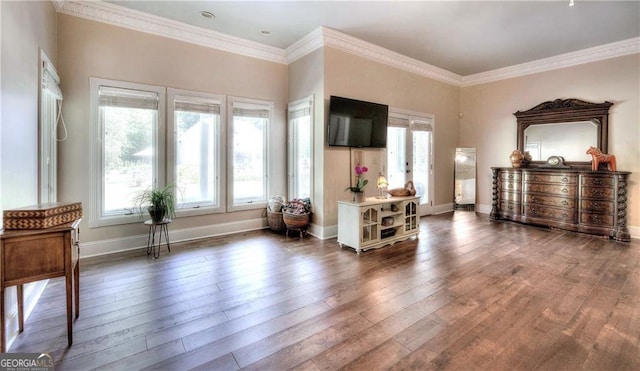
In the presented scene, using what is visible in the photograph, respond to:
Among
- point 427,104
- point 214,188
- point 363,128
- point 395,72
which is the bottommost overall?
point 214,188

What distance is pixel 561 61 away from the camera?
210 inches

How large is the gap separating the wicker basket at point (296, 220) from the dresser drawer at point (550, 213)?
13.1 ft

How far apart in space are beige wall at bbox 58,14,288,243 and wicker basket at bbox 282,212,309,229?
2.33 feet

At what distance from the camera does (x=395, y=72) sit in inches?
214

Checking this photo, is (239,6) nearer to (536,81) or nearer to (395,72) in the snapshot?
(395,72)

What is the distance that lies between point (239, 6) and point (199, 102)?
57.4 inches

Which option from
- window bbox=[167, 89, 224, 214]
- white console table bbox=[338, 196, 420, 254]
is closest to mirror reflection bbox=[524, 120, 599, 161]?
white console table bbox=[338, 196, 420, 254]

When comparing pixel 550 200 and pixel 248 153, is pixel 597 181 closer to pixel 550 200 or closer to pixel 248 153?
pixel 550 200

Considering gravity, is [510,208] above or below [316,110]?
below

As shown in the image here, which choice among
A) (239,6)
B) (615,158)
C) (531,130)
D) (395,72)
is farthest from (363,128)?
(615,158)

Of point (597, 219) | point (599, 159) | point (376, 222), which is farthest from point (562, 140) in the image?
point (376, 222)

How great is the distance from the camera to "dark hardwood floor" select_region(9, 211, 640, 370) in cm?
182

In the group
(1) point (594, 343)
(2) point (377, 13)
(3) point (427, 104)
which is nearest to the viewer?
(1) point (594, 343)

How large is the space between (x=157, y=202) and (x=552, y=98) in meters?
6.84
